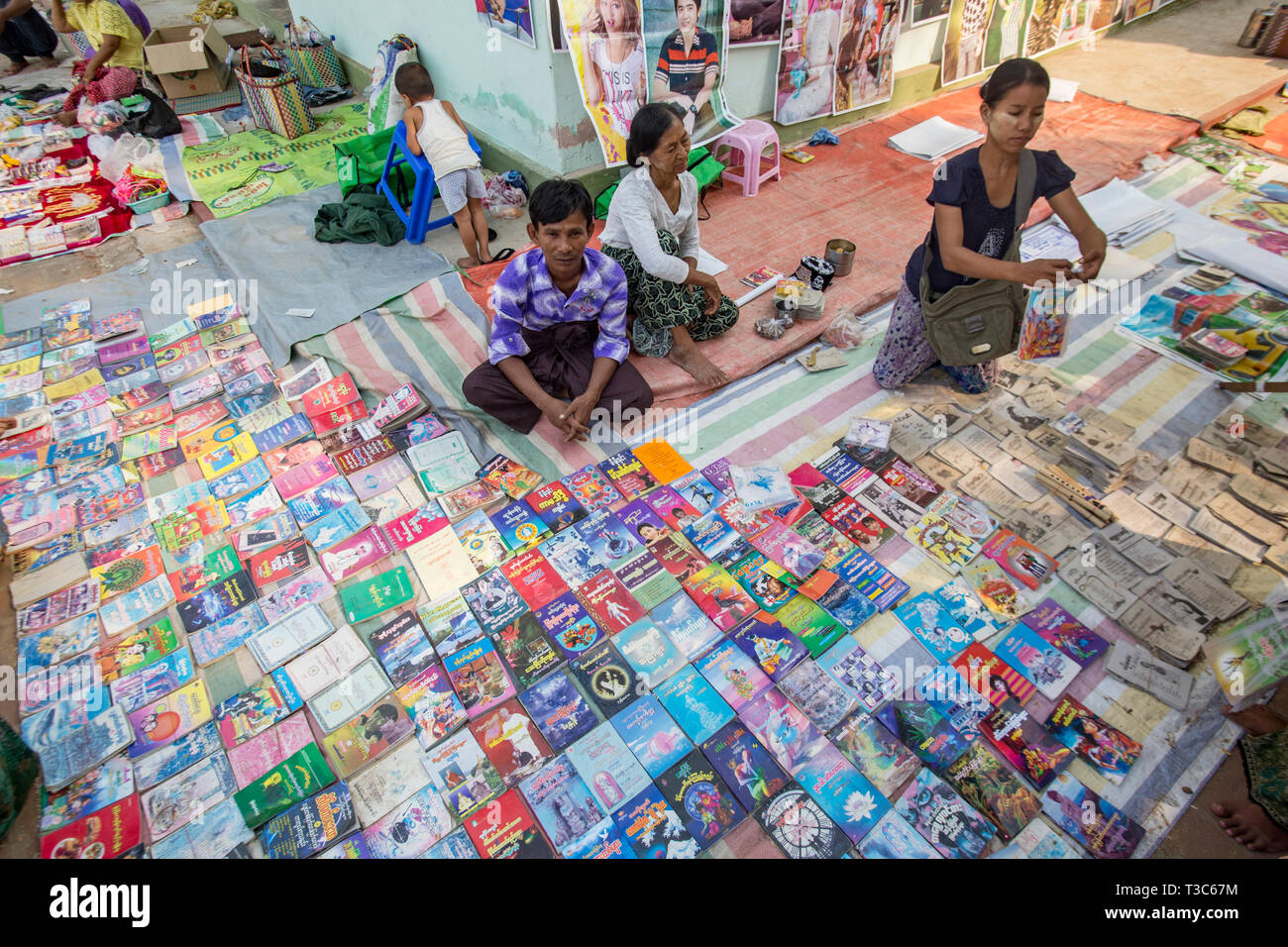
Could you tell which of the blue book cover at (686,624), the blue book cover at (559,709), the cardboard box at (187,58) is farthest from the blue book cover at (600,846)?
the cardboard box at (187,58)

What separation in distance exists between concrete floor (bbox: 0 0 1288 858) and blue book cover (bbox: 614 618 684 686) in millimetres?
1427

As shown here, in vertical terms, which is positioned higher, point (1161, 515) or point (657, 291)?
point (657, 291)

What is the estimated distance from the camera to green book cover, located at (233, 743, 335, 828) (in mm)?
1834

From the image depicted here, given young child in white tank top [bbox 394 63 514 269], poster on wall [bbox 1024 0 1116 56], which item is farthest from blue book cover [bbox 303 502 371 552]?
poster on wall [bbox 1024 0 1116 56]

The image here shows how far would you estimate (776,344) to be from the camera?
3.34 metres

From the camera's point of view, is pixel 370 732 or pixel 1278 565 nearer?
pixel 370 732

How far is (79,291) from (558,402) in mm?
3323

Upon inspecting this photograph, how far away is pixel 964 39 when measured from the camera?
5.69 metres

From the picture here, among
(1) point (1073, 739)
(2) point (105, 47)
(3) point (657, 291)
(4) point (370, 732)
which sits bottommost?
(1) point (1073, 739)

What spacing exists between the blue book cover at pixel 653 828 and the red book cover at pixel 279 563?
151 cm

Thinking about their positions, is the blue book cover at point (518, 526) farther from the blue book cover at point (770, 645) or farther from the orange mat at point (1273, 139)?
the orange mat at point (1273, 139)

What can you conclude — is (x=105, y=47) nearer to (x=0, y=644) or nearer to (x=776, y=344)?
(x=0, y=644)

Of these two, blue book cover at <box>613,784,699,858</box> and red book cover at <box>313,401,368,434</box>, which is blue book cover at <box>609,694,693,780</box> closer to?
blue book cover at <box>613,784,699,858</box>

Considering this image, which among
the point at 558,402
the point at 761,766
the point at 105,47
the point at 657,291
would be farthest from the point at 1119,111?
the point at 105,47
